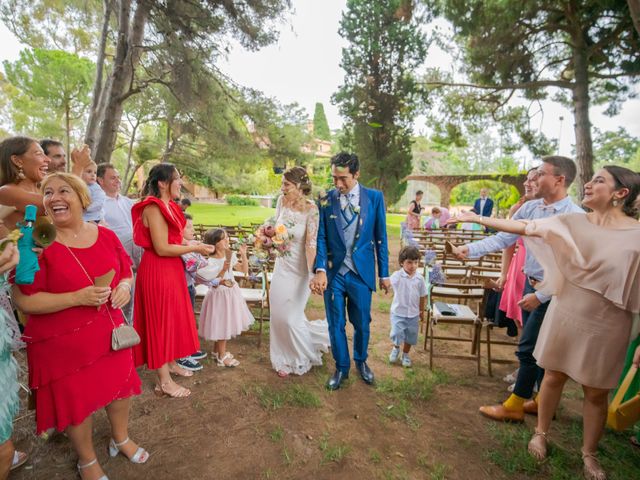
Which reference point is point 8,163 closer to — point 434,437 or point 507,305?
point 434,437

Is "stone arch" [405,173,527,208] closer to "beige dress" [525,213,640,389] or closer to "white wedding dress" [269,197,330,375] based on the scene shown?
"white wedding dress" [269,197,330,375]

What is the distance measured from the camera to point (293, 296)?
361cm

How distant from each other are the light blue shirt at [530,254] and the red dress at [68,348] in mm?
2890

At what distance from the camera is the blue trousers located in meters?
3.35

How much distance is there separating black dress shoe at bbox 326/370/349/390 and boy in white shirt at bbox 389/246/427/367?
824mm

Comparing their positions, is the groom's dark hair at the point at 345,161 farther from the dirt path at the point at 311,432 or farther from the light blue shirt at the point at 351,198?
the dirt path at the point at 311,432

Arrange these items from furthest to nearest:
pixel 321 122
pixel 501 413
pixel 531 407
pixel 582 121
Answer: pixel 321 122 < pixel 582 121 < pixel 531 407 < pixel 501 413

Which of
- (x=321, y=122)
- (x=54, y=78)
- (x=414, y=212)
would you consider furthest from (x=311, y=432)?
(x=321, y=122)

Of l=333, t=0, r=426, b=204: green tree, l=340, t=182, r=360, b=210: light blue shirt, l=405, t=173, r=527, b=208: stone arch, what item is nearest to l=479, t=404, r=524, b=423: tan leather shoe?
l=340, t=182, r=360, b=210: light blue shirt

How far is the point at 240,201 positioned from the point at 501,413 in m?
36.1

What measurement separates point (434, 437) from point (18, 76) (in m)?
21.5

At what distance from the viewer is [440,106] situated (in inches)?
573

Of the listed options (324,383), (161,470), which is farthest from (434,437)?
(161,470)

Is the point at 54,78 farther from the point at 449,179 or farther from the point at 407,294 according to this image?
the point at 449,179
